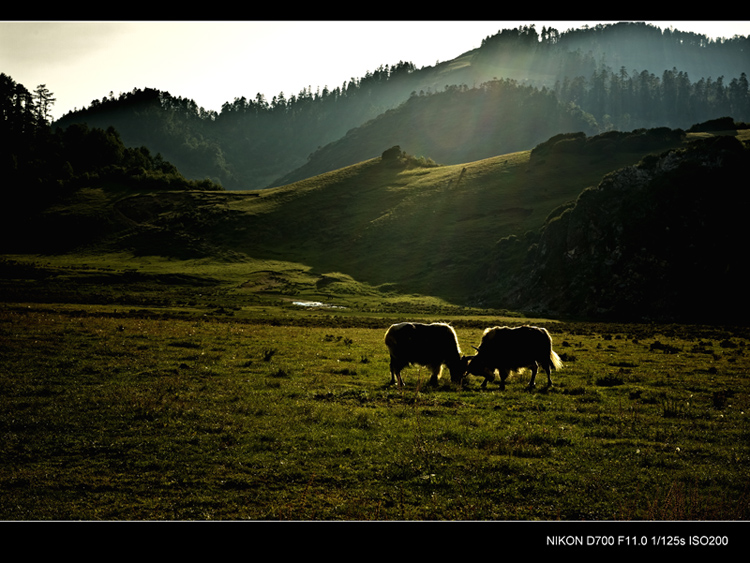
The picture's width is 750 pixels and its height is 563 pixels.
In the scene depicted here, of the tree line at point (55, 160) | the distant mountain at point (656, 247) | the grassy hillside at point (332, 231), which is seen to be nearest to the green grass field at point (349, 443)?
the distant mountain at point (656, 247)

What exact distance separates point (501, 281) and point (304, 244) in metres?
61.2

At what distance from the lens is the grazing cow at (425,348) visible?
2209 centimetres

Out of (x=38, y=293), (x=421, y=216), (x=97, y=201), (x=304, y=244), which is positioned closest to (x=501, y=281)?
(x=421, y=216)

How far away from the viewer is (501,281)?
344 feet

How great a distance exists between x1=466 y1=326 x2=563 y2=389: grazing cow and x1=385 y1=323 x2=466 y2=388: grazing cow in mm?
800

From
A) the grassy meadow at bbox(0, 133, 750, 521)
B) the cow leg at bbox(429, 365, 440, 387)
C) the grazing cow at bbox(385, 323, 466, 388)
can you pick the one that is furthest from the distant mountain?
the cow leg at bbox(429, 365, 440, 387)

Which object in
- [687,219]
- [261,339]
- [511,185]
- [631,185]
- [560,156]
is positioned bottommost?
[261,339]

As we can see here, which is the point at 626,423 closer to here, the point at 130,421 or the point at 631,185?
the point at 130,421

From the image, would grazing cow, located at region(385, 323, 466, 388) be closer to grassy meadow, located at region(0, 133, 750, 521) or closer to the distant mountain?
grassy meadow, located at region(0, 133, 750, 521)

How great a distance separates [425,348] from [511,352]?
3840 millimetres

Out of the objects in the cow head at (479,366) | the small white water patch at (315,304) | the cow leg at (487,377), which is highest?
the cow head at (479,366)

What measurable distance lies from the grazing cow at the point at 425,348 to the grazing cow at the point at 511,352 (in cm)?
80

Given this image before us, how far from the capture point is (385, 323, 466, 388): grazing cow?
2209cm

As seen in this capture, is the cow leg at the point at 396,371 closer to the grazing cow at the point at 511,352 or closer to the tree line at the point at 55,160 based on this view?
the grazing cow at the point at 511,352
